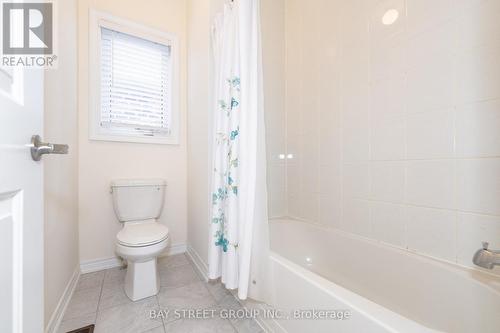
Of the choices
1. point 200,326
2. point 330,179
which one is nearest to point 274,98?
point 330,179

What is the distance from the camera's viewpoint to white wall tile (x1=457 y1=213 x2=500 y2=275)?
32.7 inches

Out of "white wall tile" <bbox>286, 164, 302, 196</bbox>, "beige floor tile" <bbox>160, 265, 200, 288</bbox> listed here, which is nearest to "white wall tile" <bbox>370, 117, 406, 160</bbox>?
"white wall tile" <bbox>286, 164, 302, 196</bbox>

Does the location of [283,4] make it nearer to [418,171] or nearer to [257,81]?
[257,81]

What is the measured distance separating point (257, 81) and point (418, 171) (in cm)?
91

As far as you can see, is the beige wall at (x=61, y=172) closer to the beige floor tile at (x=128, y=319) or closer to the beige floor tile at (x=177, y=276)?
the beige floor tile at (x=128, y=319)

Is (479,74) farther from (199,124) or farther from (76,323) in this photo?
(76,323)

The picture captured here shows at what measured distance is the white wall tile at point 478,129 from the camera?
2.71 feet

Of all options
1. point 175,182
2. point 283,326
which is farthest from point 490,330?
point 175,182

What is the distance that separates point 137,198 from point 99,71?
110 cm

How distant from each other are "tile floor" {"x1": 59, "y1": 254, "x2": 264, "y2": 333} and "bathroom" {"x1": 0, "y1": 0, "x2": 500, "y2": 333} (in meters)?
0.01

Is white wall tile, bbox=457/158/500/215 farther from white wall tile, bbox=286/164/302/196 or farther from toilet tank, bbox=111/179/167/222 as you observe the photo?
toilet tank, bbox=111/179/167/222

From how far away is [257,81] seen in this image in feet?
3.46

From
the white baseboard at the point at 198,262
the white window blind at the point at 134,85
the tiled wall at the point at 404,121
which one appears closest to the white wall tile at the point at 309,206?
the tiled wall at the point at 404,121

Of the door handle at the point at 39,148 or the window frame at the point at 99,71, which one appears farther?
the window frame at the point at 99,71
